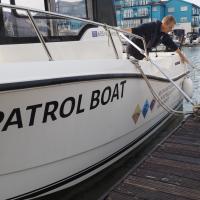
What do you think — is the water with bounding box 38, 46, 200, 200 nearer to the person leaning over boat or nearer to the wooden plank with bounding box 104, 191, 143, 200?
the wooden plank with bounding box 104, 191, 143, 200

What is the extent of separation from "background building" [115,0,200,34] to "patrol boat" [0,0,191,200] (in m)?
45.5

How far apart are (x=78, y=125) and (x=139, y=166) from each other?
888 millimetres

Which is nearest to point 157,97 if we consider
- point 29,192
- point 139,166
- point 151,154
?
point 151,154

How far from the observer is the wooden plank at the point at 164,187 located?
305cm

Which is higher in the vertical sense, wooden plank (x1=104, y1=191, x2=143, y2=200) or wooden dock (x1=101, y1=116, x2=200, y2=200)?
wooden dock (x1=101, y1=116, x2=200, y2=200)

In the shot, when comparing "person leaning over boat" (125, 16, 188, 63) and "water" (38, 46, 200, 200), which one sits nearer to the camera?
"water" (38, 46, 200, 200)

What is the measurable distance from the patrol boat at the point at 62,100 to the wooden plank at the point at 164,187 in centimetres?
57

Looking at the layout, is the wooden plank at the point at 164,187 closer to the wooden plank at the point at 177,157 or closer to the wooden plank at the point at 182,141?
the wooden plank at the point at 177,157

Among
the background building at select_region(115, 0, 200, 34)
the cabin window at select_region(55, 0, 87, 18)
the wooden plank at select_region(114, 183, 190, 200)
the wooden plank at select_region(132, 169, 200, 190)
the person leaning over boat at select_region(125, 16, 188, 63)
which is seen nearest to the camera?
the wooden plank at select_region(114, 183, 190, 200)

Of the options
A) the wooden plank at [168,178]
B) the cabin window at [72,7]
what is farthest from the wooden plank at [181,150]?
the cabin window at [72,7]

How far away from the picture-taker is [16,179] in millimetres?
3010

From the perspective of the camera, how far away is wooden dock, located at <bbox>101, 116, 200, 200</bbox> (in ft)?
10.2

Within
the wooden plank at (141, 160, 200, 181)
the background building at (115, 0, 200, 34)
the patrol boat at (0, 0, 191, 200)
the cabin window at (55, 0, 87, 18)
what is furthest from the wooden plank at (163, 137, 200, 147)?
the background building at (115, 0, 200, 34)

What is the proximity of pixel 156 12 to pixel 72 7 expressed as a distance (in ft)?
168
